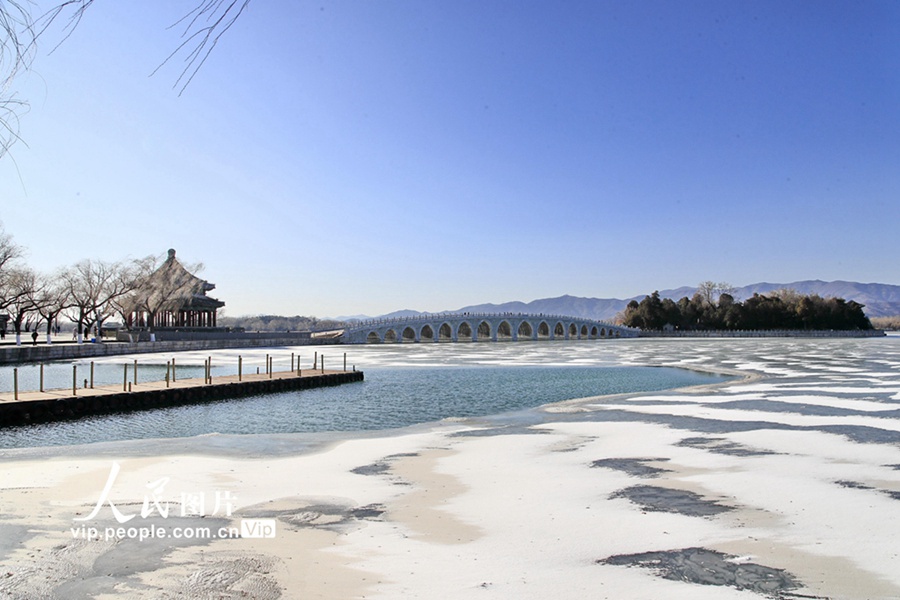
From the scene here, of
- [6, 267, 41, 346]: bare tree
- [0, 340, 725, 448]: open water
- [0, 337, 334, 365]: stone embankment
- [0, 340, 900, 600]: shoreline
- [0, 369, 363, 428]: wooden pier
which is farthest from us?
[6, 267, 41, 346]: bare tree

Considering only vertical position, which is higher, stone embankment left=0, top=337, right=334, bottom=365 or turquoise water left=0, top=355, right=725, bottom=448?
stone embankment left=0, top=337, right=334, bottom=365

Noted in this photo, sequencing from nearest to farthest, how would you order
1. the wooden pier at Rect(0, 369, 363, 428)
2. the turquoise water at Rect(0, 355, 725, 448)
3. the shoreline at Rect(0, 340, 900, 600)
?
the shoreline at Rect(0, 340, 900, 600), the turquoise water at Rect(0, 355, 725, 448), the wooden pier at Rect(0, 369, 363, 428)

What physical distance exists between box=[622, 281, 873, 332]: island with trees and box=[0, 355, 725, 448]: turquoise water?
9473 cm

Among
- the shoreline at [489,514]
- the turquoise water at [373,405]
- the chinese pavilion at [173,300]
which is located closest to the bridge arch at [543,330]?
the chinese pavilion at [173,300]

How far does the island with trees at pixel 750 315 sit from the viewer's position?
402 feet

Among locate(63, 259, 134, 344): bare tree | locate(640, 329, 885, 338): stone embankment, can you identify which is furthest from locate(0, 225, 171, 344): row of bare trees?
locate(640, 329, 885, 338): stone embankment

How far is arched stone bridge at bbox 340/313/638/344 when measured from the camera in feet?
304

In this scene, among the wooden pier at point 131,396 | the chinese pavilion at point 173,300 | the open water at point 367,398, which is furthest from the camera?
the chinese pavilion at point 173,300

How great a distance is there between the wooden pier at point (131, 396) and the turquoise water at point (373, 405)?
2.64 ft

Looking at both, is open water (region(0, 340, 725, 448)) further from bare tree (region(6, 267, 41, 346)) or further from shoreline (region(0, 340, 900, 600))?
bare tree (region(6, 267, 41, 346))

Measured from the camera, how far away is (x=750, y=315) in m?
123

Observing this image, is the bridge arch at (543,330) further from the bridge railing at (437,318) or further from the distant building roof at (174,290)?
the distant building roof at (174,290)

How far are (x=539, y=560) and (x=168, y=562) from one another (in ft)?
12.2

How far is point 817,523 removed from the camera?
767cm
